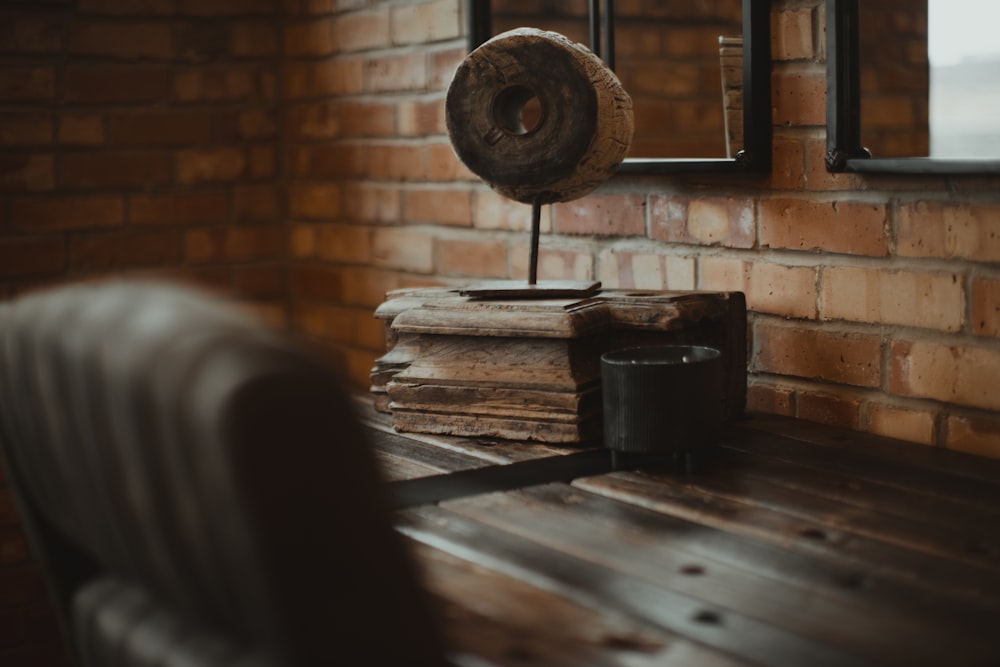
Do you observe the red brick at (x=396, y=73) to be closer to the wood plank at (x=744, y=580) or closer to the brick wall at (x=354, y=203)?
the brick wall at (x=354, y=203)

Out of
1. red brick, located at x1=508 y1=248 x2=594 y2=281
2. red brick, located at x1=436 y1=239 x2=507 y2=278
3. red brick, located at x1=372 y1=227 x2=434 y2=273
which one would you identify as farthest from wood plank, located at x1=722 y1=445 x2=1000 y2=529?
red brick, located at x1=372 y1=227 x2=434 y2=273

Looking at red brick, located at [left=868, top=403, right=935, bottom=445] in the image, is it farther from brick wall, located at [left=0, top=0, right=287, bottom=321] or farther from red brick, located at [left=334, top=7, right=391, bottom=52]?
brick wall, located at [left=0, top=0, right=287, bottom=321]

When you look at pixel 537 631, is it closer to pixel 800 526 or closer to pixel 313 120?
pixel 800 526

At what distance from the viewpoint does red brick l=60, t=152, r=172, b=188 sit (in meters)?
2.55

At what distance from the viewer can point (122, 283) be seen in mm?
765

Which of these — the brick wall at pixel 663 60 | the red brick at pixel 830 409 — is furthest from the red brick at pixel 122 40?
the red brick at pixel 830 409

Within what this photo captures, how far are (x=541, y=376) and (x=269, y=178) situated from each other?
4.77ft

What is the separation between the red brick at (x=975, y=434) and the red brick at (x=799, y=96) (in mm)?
424

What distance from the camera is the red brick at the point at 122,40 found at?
2.53 metres

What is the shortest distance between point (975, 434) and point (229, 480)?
112 centimetres

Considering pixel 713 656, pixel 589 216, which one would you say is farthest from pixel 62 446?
pixel 589 216

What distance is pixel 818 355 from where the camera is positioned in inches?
64.2

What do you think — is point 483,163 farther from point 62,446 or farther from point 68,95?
point 68,95

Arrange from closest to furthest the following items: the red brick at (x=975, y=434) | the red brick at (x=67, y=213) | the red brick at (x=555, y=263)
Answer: the red brick at (x=975, y=434) → the red brick at (x=555, y=263) → the red brick at (x=67, y=213)
